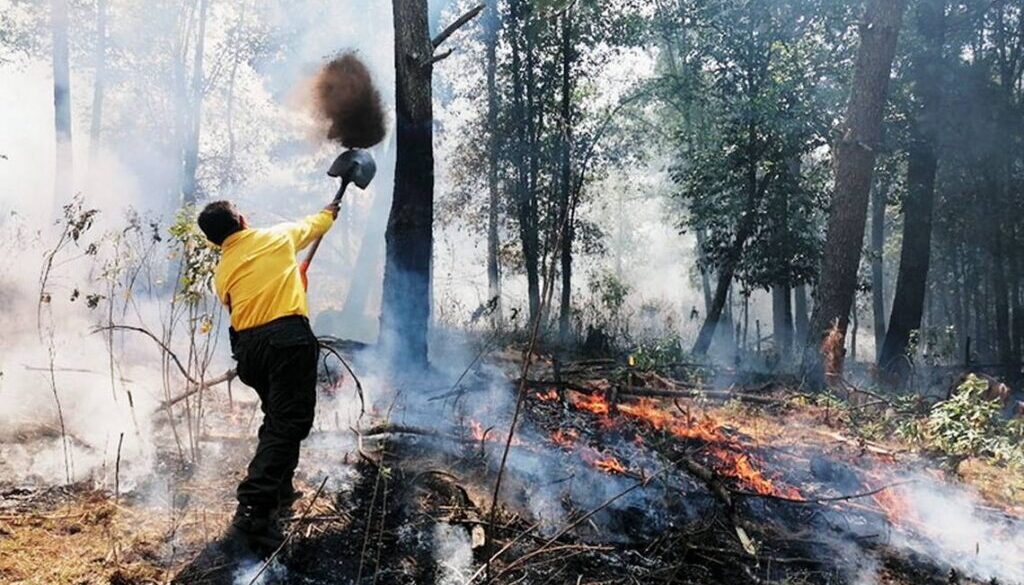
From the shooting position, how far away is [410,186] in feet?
22.6

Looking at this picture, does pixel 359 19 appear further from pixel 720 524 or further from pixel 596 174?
pixel 720 524

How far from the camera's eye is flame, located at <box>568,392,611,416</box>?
6461 millimetres

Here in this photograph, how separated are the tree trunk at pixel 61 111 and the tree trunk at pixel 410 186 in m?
10.5

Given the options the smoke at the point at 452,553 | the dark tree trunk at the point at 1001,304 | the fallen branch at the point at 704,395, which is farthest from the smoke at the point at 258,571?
the dark tree trunk at the point at 1001,304

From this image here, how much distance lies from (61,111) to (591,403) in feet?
44.9

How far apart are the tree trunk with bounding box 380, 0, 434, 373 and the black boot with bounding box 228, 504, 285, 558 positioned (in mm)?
3377

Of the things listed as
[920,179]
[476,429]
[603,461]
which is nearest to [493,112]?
[920,179]

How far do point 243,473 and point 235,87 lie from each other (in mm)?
26583

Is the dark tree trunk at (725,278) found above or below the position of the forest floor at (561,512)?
above

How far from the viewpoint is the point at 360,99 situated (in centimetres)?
951

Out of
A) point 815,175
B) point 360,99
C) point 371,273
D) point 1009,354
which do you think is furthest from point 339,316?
point 1009,354

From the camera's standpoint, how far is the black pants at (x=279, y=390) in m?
3.63

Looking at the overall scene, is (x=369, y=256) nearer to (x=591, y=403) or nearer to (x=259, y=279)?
(x=591, y=403)

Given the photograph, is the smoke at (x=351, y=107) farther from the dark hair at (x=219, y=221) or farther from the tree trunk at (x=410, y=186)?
the dark hair at (x=219, y=221)
